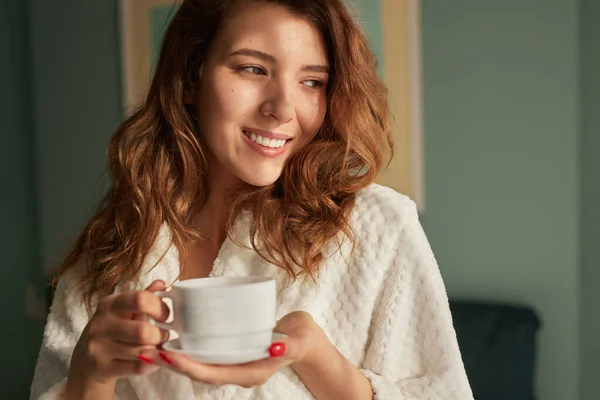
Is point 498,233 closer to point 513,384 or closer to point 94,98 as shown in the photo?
point 513,384

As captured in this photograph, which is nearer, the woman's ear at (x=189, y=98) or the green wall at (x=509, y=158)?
the woman's ear at (x=189, y=98)

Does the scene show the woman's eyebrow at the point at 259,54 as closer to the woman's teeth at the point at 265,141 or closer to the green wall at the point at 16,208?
the woman's teeth at the point at 265,141

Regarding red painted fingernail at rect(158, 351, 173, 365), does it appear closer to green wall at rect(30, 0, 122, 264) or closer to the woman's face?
the woman's face

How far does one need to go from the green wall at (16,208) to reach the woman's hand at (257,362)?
228 centimetres

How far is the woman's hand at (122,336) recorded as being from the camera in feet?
2.65

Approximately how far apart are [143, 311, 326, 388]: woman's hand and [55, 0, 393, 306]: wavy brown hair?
28 cm

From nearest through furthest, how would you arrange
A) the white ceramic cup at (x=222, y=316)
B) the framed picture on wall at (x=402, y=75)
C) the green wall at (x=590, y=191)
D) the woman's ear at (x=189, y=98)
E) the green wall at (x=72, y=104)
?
the white ceramic cup at (x=222, y=316) < the woman's ear at (x=189, y=98) < the green wall at (x=590, y=191) < the framed picture on wall at (x=402, y=75) < the green wall at (x=72, y=104)

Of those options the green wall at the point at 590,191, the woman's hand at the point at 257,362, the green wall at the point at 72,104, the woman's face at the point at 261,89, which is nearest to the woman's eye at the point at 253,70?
the woman's face at the point at 261,89

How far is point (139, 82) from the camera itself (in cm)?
270

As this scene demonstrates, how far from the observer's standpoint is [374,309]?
1.19 metres

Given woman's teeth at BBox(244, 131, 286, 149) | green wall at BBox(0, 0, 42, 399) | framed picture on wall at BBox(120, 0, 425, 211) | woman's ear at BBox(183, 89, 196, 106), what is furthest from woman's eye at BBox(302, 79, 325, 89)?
green wall at BBox(0, 0, 42, 399)

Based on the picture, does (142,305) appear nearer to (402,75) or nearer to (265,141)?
(265,141)

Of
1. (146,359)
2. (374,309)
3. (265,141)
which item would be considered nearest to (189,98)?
(265,141)

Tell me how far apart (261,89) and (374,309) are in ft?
1.36
